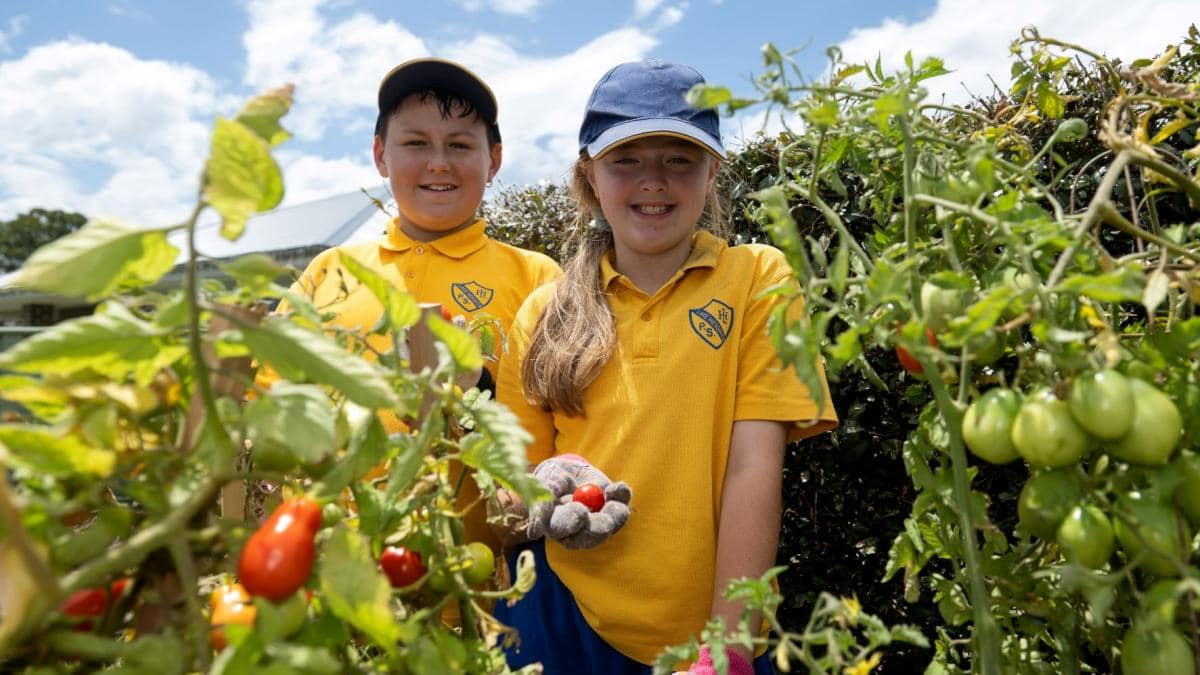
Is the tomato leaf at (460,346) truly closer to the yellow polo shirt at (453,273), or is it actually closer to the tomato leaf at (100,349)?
the tomato leaf at (100,349)

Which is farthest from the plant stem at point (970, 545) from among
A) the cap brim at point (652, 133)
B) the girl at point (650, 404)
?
the cap brim at point (652, 133)

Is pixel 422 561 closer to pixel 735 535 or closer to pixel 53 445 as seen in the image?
pixel 53 445

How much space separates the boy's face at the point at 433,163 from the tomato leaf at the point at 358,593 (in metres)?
1.47

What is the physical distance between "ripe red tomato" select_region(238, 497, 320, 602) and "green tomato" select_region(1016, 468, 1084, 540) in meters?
0.53

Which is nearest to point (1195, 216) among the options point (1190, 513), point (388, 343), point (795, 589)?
point (795, 589)

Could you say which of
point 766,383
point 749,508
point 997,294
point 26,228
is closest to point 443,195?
point 766,383

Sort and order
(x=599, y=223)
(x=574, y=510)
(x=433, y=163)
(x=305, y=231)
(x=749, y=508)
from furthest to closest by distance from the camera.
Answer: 1. (x=305, y=231)
2. (x=433, y=163)
3. (x=599, y=223)
4. (x=749, y=508)
5. (x=574, y=510)

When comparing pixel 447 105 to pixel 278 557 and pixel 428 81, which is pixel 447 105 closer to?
pixel 428 81

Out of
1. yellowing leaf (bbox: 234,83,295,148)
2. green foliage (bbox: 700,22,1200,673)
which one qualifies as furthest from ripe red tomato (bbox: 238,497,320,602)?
green foliage (bbox: 700,22,1200,673)

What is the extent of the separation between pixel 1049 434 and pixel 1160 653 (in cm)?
18

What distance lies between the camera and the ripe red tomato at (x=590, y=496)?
1.26 metres

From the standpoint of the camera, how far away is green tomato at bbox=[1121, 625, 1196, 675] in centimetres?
59

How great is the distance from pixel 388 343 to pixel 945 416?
1.10 meters

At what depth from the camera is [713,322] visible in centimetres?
146
